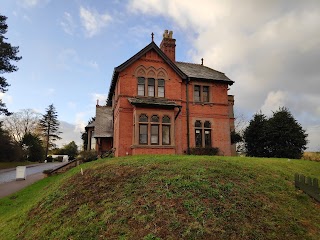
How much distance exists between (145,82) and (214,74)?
25.3 feet

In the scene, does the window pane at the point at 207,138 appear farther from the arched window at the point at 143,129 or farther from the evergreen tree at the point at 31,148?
the evergreen tree at the point at 31,148

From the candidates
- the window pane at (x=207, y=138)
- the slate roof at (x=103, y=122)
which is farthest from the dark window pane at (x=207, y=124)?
the slate roof at (x=103, y=122)

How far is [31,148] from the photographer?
51.6m

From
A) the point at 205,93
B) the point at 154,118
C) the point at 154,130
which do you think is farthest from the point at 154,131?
the point at 205,93

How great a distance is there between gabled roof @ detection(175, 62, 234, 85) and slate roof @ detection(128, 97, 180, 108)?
399cm

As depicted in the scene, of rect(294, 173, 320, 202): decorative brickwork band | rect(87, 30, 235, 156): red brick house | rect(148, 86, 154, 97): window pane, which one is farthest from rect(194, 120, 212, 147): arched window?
rect(294, 173, 320, 202): decorative brickwork band

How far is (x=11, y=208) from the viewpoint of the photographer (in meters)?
12.6

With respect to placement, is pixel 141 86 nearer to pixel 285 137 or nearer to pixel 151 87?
pixel 151 87

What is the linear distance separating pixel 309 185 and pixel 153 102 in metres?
12.9

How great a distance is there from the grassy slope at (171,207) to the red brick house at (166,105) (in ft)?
25.9

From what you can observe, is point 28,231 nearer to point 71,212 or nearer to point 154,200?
point 71,212

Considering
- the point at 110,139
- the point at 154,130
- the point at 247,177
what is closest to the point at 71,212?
the point at 247,177

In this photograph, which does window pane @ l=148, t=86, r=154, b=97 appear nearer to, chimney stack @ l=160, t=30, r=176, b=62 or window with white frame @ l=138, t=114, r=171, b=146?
window with white frame @ l=138, t=114, r=171, b=146

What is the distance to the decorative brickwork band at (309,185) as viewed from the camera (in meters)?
9.80
